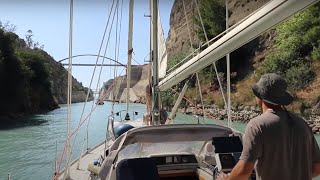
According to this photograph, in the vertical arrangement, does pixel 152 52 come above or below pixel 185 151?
above

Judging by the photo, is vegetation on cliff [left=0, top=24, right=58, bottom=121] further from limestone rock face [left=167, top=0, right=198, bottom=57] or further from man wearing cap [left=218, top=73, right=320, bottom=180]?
man wearing cap [left=218, top=73, right=320, bottom=180]

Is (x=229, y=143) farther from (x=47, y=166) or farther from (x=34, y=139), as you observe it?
(x=34, y=139)

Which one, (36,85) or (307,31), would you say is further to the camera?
(36,85)

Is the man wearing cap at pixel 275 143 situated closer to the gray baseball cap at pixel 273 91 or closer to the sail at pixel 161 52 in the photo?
the gray baseball cap at pixel 273 91

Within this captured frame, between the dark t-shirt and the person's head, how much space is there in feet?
0.21

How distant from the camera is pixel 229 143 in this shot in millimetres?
3512

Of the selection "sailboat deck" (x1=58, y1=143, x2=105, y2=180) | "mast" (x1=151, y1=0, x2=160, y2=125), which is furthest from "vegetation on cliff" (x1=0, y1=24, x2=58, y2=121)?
"mast" (x1=151, y1=0, x2=160, y2=125)

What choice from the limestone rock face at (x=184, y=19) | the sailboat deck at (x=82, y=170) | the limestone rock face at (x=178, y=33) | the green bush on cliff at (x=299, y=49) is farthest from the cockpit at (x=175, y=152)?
the limestone rock face at (x=178, y=33)

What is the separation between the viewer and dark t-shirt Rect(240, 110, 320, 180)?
92.7 inches

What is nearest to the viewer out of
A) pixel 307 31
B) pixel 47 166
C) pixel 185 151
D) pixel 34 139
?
pixel 185 151

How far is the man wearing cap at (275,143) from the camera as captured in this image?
2359 millimetres

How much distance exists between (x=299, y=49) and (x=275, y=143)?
3403cm

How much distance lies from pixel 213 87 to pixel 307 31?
42.6 feet

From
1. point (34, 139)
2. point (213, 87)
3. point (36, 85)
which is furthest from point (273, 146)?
point (36, 85)
